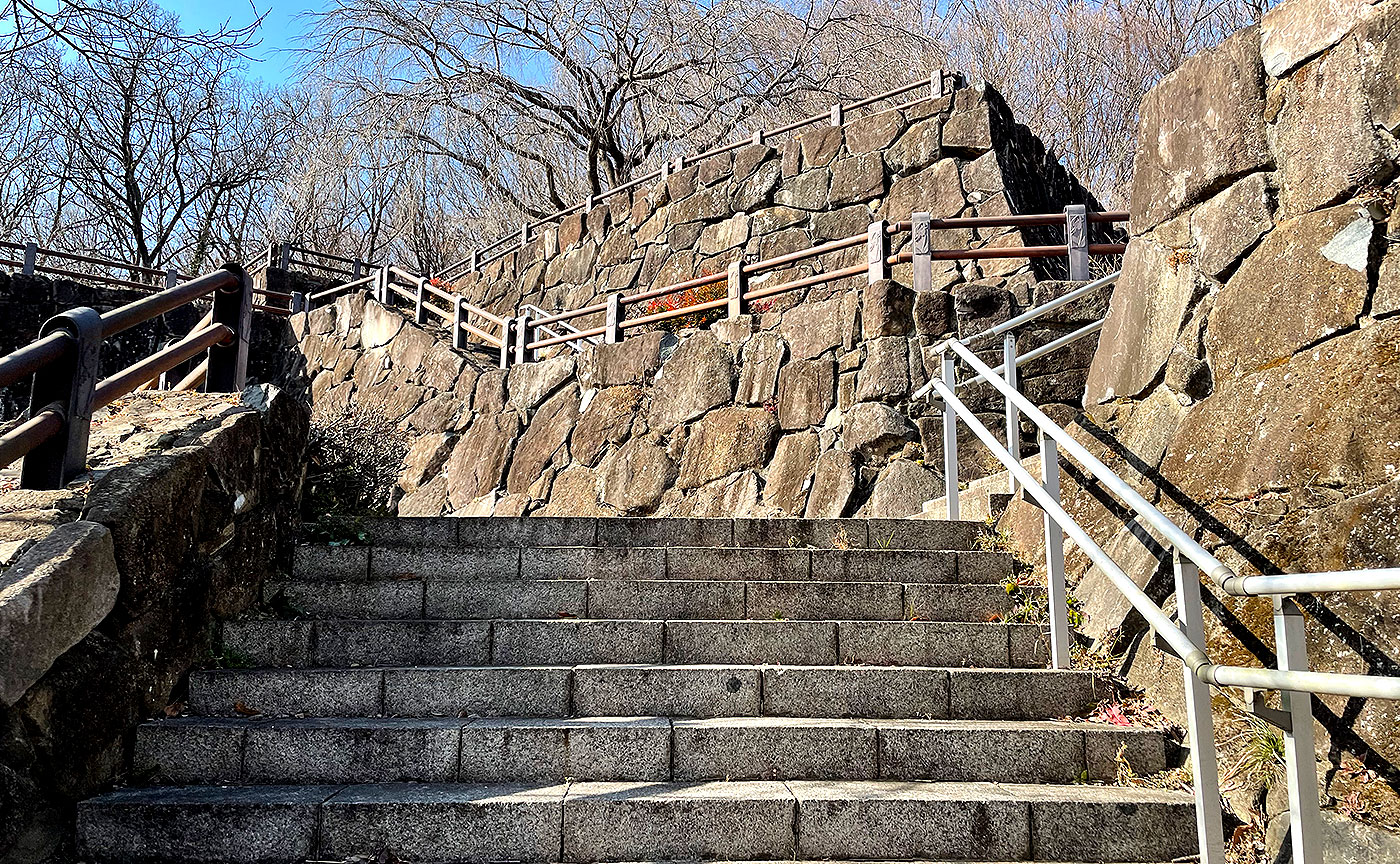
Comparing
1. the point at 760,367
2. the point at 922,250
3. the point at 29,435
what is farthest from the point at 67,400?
the point at 922,250

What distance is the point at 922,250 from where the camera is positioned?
7.65m

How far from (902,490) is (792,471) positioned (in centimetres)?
105

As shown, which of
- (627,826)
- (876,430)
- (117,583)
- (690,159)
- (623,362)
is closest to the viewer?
(627,826)

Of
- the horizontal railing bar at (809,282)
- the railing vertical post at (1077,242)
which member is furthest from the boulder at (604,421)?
the railing vertical post at (1077,242)

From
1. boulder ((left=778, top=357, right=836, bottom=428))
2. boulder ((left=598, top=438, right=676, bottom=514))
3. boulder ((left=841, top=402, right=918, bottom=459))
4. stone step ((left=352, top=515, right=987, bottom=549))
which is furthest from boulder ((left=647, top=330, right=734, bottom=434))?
stone step ((left=352, top=515, right=987, bottom=549))

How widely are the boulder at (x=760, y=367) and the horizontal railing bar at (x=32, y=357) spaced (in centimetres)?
550

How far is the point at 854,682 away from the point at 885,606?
702 mm

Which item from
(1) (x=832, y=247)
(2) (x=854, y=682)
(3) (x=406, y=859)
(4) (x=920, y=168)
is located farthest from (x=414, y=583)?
(4) (x=920, y=168)

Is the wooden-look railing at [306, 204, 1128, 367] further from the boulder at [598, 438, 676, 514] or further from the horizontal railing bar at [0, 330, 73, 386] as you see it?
the horizontal railing bar at [0, 330, 73, 386]

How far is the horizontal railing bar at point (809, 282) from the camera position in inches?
318

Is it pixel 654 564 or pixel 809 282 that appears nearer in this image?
pixel 654 564

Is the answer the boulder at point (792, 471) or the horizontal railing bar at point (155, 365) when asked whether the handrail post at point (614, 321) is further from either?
the horizontal railing bar at point (155, 365)

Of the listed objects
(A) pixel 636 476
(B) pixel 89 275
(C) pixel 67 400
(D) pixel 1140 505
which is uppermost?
(B) pixel 89 275

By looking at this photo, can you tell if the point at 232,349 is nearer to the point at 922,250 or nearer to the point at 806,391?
the point at 806,391
